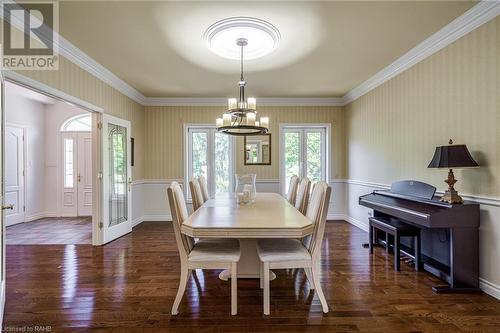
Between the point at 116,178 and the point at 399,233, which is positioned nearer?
Result: the point at 399,233

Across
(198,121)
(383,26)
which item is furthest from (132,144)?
(383,26)

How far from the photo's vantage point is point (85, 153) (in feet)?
21.0

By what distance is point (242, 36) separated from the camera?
2.94 meters

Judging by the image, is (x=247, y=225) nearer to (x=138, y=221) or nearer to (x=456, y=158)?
(x=456, y=158)

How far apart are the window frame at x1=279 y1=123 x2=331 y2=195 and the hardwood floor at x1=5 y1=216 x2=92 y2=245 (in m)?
3.77

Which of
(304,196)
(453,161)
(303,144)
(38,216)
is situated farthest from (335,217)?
(38,216)

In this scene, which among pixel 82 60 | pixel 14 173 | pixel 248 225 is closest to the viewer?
pixel 248 225

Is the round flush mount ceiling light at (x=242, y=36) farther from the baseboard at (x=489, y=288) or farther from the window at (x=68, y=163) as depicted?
the window at (x=68, y=163)

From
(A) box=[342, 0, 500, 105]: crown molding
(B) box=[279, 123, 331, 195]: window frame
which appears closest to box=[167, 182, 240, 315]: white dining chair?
(A) box=[342, 0, 500, 105]: crown molding

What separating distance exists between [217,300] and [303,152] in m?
4.12

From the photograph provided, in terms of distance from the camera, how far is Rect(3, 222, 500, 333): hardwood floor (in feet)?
6.72

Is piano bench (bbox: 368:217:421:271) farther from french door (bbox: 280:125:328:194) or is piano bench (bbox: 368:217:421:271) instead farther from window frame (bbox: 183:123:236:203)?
window frame (bbox: 183:123:236:203)

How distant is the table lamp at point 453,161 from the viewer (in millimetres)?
2508

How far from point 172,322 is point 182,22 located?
2.67 m
